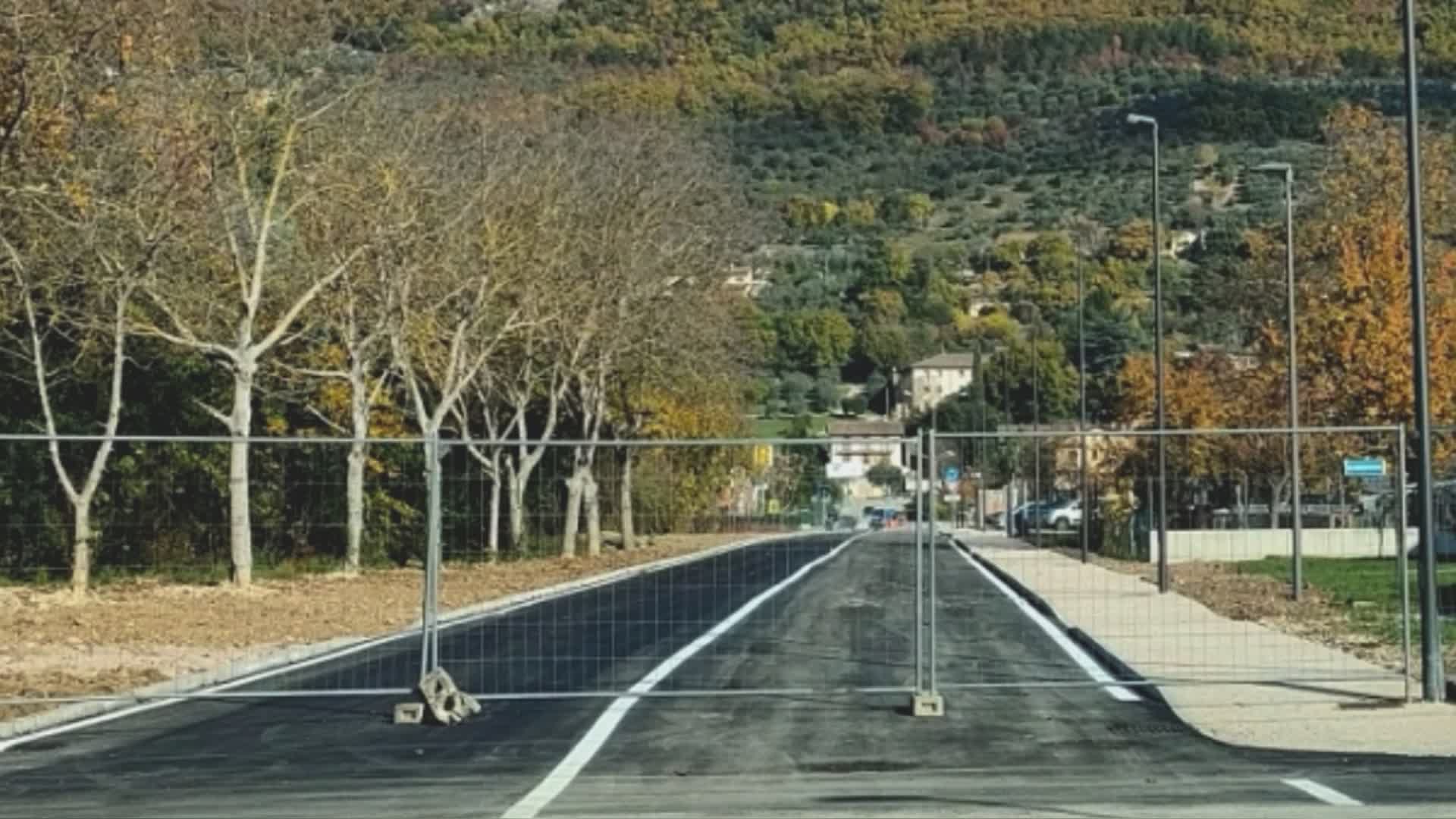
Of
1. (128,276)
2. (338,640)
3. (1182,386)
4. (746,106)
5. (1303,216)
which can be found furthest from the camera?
(746,106)

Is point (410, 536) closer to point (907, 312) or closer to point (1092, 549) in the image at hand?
point (1092, 549)

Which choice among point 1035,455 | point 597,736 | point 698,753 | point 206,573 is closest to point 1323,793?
point 698,753

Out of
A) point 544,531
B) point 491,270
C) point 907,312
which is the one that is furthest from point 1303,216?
point 907,312

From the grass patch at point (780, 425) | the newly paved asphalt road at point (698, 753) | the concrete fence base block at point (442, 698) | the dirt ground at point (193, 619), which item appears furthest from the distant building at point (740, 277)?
the grass patch at point (780, 425)

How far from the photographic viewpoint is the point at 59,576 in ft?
77.8

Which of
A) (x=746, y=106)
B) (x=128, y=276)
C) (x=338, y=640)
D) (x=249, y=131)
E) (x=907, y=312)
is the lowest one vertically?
(x=338, y=640)

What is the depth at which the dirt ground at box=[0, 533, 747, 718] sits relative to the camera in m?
19.2

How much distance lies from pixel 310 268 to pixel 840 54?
441 ft

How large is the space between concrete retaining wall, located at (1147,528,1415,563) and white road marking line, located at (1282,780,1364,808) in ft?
98.0

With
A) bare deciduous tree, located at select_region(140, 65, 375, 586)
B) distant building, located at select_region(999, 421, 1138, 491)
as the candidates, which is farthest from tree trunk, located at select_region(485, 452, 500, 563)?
distant building, located at select_region(999, 421, 1138, 491)

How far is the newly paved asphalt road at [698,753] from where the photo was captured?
11898 mm

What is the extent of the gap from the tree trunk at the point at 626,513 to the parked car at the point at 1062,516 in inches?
870

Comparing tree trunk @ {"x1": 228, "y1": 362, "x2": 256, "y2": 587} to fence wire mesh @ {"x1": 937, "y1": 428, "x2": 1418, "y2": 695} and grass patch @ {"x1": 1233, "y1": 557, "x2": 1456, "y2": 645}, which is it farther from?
grass patch @ {"x1": 1233, "y1": 557, "x2": 1456, "y2": 645}

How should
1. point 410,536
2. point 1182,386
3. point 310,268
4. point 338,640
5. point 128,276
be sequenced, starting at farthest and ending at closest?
1. point 1182,386
2. point 310,268
3. point 410,536
4. point 128,276
5. point 338,640
